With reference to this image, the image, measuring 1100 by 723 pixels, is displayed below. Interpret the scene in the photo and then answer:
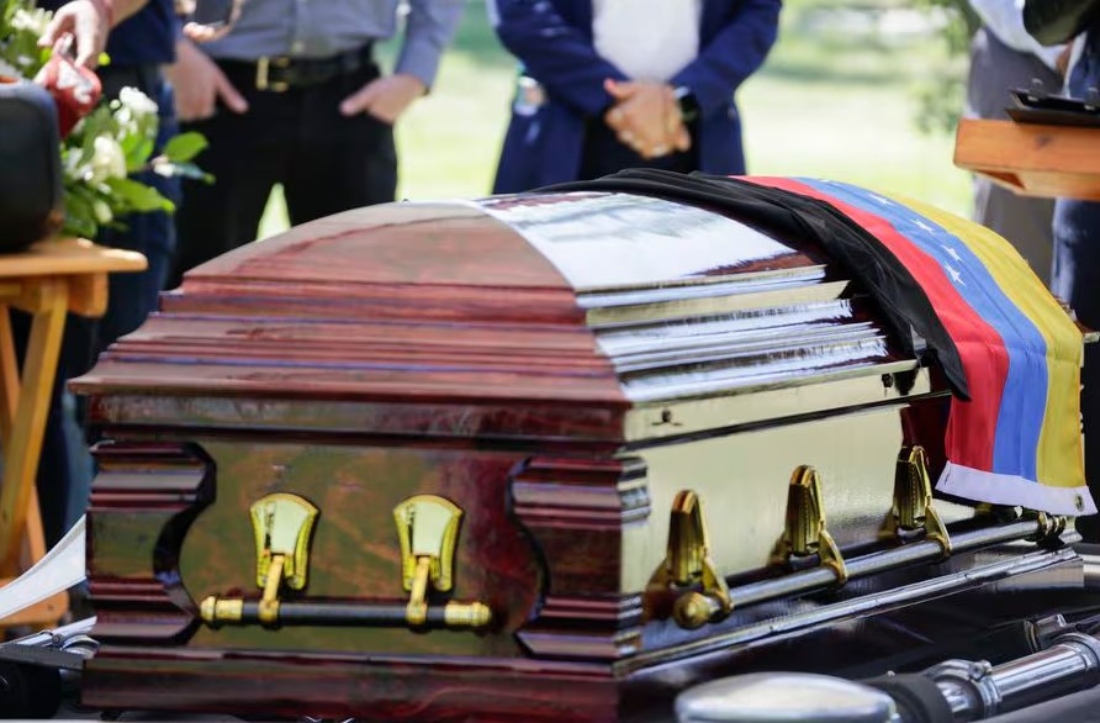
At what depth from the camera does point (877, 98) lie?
20.3 meters

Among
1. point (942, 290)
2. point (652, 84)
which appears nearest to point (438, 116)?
point (652, 84)

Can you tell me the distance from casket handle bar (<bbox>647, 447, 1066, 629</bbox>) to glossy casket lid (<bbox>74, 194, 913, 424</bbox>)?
15 cm

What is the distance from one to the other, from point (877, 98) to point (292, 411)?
18.4 m

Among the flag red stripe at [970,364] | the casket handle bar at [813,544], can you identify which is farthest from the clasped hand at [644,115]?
the flag red stripe at [970,364]

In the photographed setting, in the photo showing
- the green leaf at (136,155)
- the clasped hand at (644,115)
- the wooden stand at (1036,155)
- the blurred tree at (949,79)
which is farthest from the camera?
the blurred tree at (949,79)

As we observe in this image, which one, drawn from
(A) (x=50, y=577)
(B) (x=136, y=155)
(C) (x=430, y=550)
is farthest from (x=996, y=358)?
(B) (x=136, y=155)

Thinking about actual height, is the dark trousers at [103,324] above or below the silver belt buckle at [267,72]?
below

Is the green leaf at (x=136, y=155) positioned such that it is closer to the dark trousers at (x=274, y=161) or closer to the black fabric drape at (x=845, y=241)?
the dark trousers at (x=274, y=161)

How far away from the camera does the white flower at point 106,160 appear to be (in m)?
4.34

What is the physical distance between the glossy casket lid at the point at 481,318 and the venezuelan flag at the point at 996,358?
0.22m

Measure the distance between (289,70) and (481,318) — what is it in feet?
14.0

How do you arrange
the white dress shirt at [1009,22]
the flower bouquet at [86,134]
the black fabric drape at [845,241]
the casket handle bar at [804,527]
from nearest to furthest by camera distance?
the casket handle bar at [804,527] < the black fabric drape at [845,241] < the flower bouquet at [86,134] < the white dress shirt at [1009,22]

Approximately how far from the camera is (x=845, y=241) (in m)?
2.77

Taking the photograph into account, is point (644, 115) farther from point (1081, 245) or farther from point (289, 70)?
point (1081, 245)
